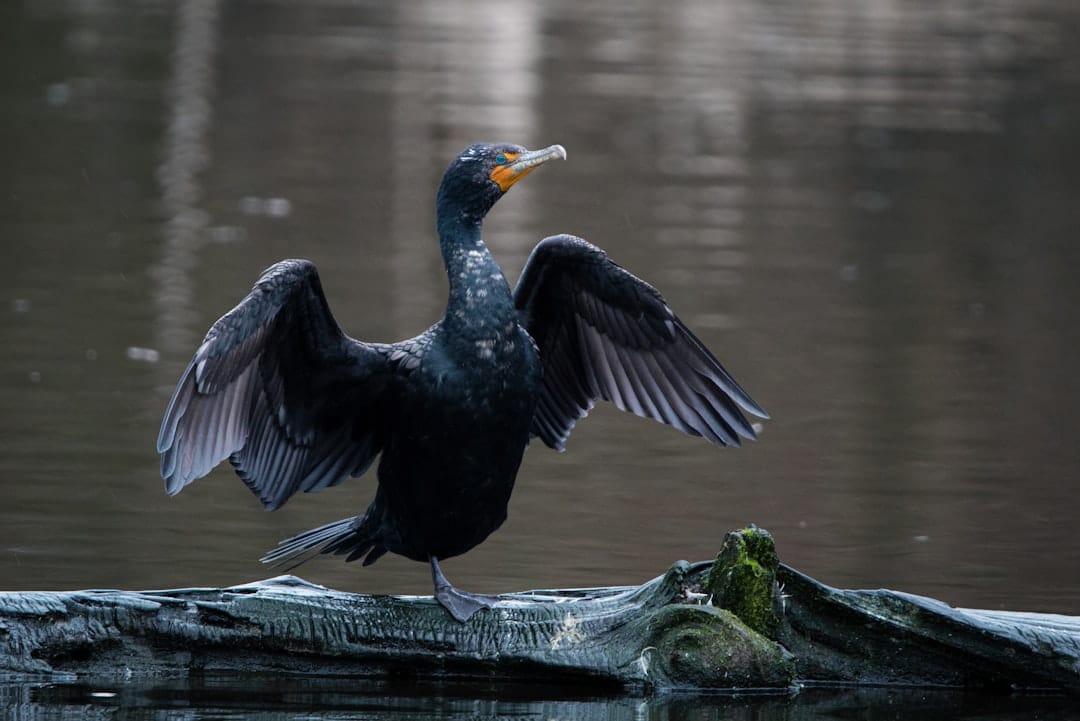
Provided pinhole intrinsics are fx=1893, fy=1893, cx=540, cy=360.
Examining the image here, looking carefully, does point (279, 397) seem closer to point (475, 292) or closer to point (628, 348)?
point (475, 292)

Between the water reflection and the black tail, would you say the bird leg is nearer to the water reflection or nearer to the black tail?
the water reflection

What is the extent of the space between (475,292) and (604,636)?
44.1 inches

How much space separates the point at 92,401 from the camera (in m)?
9.73

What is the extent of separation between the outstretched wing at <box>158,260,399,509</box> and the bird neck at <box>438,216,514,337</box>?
0.86 feet

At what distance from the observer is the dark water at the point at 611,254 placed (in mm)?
7859

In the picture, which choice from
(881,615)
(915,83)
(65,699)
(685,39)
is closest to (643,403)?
(881,615)

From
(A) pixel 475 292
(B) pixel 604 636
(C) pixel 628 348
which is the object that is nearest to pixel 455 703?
(B) pixel 604 636

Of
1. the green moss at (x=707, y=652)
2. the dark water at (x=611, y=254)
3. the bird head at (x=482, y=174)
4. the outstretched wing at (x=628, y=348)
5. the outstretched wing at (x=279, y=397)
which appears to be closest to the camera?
the outstretched wing at (x=279, y=397)

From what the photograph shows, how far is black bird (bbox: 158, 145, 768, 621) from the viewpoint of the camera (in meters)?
5.63

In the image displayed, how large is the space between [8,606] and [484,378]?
1539mm

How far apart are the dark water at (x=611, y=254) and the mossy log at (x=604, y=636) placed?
0.24 meters

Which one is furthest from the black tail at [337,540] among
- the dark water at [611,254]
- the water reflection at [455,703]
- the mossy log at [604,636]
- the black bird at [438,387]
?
Answer: the dark water at [611,254]

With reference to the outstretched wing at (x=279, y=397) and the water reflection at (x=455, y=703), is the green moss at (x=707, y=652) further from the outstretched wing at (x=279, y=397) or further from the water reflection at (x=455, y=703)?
the outstretched wing at (x=279, y=397)

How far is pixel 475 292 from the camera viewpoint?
5.79 meters
